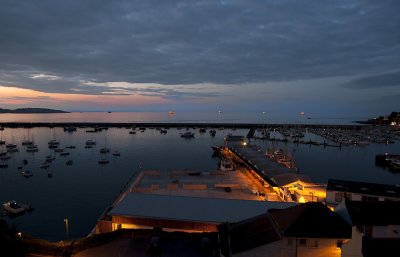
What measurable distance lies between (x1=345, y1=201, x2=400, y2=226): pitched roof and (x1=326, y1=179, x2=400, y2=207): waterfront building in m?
6.69

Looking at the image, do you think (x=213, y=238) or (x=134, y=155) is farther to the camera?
(x=134, y=155)

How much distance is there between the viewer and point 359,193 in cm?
1911

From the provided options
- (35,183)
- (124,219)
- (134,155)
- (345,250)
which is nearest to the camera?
(345,250)

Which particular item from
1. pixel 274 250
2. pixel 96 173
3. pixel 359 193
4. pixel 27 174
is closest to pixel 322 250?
pixel 274 250

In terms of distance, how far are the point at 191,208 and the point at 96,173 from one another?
26.3 metres

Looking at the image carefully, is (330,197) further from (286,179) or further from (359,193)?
(286,179)

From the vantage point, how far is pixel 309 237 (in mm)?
10109

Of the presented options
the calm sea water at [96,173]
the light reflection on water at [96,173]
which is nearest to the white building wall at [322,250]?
the calm sea water at [96,173]

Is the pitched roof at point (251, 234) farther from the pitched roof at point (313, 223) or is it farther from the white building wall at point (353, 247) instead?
the white building wall at point (353, 247)

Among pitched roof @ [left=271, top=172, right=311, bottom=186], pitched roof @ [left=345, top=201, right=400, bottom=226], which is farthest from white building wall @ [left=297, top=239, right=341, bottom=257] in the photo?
pitched roof @ [left=271, top=172, right=311, bottom=186]

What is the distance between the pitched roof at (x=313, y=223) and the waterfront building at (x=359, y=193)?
8863mm

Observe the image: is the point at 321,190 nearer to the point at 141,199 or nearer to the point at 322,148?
the point at 141,199

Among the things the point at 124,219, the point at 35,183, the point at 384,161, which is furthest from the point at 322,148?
the point at 124,219

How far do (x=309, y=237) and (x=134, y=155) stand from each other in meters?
45.6
